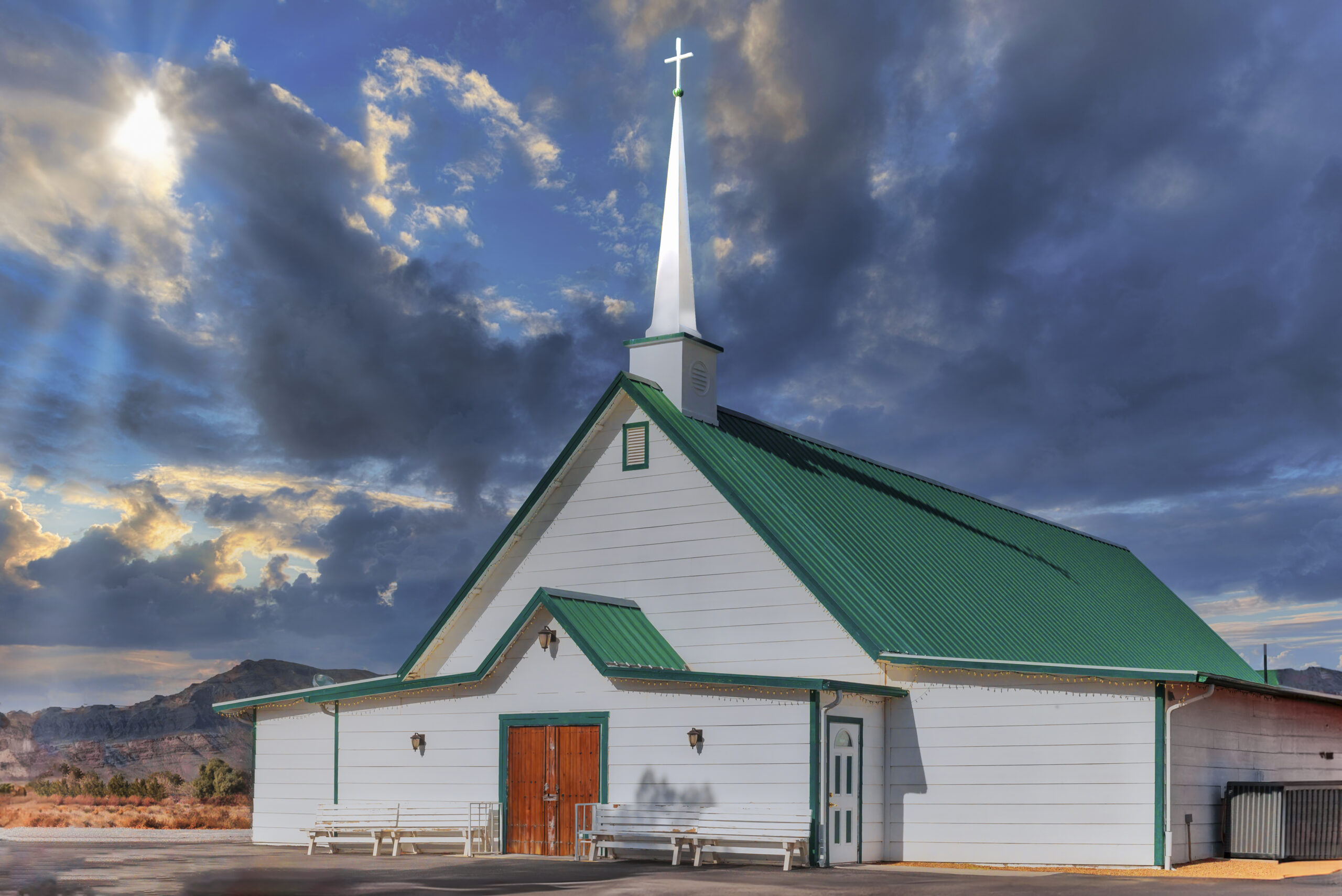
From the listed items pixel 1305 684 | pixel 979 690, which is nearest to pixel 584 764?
pixel 979 690

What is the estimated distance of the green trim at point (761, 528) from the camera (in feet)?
75.5

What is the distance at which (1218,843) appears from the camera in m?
23.2

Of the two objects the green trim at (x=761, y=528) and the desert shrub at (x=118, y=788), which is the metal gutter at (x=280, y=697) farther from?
the desert shrub at (x=118, y=788)

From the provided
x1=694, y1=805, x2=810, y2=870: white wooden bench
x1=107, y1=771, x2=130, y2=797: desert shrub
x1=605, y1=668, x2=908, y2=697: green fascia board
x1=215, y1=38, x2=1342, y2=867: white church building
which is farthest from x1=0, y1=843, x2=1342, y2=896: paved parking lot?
x1=107, y1=771, x2=130, y2=797: desert shrub

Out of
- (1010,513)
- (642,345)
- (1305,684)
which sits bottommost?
(1305,684)

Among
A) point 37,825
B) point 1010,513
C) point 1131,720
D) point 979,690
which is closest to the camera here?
point 1131,720

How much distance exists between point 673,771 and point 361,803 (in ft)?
22.5

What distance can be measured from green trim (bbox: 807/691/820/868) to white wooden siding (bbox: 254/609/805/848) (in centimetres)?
11

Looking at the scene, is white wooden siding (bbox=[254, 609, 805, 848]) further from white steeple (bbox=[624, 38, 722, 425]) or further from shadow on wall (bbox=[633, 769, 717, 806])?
white steeple (bbox=[624, 38, 722, 425])

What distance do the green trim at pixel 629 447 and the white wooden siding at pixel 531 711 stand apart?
157 inches

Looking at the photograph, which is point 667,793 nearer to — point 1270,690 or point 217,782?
point 1270,690

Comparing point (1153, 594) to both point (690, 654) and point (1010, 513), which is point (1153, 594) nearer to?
point (1010, 513)

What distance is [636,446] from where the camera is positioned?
26.5 meters

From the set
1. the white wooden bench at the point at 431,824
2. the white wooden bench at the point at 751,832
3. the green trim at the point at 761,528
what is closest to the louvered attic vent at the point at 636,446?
the green trim at the point at 761,528
